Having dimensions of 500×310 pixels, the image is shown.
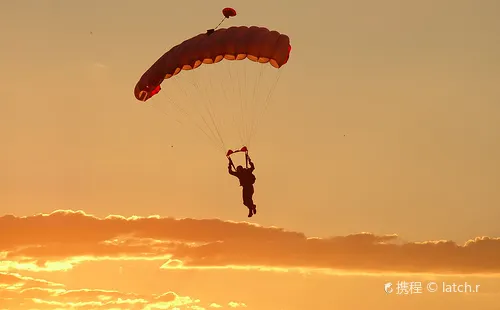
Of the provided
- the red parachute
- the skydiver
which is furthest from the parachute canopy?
the skydiver

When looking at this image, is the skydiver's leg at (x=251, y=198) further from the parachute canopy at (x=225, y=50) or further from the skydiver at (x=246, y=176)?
the parachute canopy at (x=225, y=50)

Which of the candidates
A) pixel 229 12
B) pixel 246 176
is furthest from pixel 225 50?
pixel 246 176

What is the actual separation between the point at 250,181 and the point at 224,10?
976cm

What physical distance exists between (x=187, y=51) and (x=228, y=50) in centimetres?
236

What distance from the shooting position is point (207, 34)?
6178cm

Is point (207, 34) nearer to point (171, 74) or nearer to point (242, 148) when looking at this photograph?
point (171, 74)

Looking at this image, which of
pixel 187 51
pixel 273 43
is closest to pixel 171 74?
pixel 187 51

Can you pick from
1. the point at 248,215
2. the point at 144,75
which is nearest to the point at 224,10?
the point at 144,75

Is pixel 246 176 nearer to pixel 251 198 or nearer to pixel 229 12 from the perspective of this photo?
pixel 251 198

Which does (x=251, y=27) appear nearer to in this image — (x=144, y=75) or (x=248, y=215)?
(x=144, y=75)

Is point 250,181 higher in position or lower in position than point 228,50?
lower

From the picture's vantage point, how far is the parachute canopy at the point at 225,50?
60.6m

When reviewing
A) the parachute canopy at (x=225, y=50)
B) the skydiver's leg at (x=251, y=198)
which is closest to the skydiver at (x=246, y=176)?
the skydiver's leg at (x=251, y=198)

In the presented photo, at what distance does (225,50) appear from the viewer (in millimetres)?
60562
